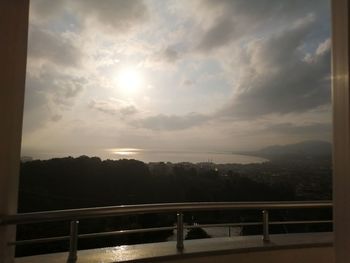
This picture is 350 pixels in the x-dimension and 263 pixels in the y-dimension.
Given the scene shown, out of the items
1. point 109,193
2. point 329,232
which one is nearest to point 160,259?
point 329,232

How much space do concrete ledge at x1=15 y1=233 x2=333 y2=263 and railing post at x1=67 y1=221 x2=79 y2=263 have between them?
53 millimetres

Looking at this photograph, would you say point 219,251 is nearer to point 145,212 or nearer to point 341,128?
point 145,212

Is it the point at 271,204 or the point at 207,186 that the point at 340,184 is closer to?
the point at 271,204

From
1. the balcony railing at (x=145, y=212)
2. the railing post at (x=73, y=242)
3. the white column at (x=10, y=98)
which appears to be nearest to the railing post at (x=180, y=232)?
the balcony railing at (x=145, y=212)

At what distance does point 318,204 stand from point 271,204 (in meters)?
0.55

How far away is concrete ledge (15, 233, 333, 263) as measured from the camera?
261 centimetres

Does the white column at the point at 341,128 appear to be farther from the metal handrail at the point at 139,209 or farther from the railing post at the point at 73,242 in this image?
the railing post at the point at 73,242

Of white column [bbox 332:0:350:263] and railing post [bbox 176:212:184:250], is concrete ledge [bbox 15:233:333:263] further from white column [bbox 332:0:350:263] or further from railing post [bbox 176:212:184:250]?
white column [bbox 332:0:350:263]

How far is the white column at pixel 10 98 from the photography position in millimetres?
2355

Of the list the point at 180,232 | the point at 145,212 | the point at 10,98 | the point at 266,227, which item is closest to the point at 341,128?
the point at 145,212

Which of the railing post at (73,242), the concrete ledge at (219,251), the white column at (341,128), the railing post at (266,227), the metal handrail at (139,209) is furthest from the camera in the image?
the railing post at (266,227)

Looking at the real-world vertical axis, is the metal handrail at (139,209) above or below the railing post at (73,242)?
above

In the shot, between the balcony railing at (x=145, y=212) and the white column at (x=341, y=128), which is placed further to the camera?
the balcony railing at (x=145, y=212)

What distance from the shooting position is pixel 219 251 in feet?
9.72
